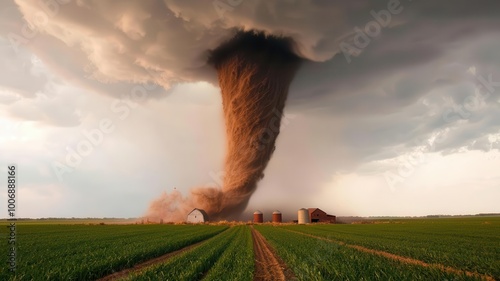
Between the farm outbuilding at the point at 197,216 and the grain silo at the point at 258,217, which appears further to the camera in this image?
the grain silo at the point at 258,217

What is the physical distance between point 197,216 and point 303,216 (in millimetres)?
29084

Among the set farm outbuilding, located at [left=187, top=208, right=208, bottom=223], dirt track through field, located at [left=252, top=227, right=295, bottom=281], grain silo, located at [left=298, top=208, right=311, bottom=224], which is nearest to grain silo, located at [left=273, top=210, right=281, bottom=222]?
grain silo, located at [left=298, top=208, right=311, bottom=224]

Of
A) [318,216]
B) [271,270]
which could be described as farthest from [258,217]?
[271,270]

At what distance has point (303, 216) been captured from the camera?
84250mm

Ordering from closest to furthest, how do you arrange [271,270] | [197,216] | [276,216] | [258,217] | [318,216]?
[271,270] < [197,216] < [258,217] < [276,216] < [318,216]

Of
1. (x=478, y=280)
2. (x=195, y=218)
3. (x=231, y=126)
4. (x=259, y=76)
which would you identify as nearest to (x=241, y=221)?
(x=195, y=218)

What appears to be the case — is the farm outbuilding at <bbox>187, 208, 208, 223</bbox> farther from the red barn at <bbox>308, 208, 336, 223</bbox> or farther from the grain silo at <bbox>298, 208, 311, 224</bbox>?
the red barn at <bbox>308, 208, 336, 223</bbox>

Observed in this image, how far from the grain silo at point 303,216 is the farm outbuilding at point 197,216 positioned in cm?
2685

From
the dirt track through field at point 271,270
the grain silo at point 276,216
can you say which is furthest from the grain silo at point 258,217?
the dirt track through field at point 271,270

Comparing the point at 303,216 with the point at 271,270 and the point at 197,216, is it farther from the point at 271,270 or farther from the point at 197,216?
the point at 271,270

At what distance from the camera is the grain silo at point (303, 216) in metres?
83.4

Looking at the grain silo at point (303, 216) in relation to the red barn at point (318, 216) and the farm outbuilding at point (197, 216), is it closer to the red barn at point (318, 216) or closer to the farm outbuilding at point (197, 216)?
the red barn at point (318, 216)

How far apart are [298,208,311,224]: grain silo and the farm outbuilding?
26.9 metres

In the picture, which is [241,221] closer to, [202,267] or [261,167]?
[261,167]
